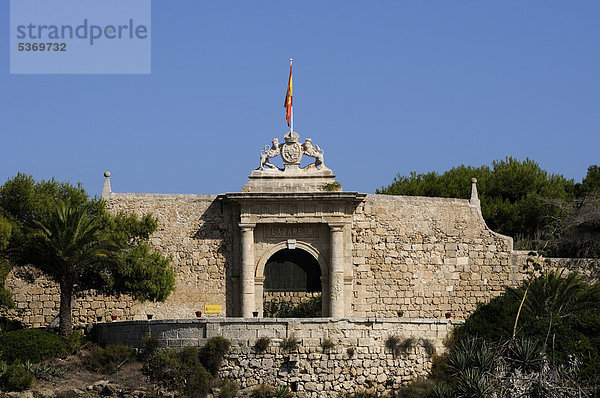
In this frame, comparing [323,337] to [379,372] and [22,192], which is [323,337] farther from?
[22,192]

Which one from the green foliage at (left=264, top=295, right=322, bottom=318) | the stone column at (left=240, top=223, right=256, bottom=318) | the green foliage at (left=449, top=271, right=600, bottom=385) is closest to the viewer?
the green foliage at (left=449, top=271, right=600, bottom=385)

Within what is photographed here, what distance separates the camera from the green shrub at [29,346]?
32188mm

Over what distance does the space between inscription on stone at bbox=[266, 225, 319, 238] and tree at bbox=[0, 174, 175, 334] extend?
10.6 ft

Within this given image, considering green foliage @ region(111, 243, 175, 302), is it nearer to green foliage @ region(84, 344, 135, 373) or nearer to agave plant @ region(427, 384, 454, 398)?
green foliage @ region(84, 344, 135, 373)

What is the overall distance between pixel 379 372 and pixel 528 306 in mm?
4494

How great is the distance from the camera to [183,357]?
32.1 meters

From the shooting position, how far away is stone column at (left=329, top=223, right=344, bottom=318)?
3756cm

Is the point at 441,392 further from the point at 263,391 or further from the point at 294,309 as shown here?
the point at 294,309

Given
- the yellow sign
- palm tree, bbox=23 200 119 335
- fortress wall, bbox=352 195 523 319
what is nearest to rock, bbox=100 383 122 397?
palm tree, bbox=23 200 119 335

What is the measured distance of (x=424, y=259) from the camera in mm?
38781

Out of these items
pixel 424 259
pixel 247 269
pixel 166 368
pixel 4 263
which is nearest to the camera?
pixel 166 368

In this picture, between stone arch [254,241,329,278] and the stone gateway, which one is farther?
stone arch [254,241,329,278]

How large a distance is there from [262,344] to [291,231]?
6599 mm

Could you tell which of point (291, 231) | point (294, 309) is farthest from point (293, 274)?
point (291, 231)
